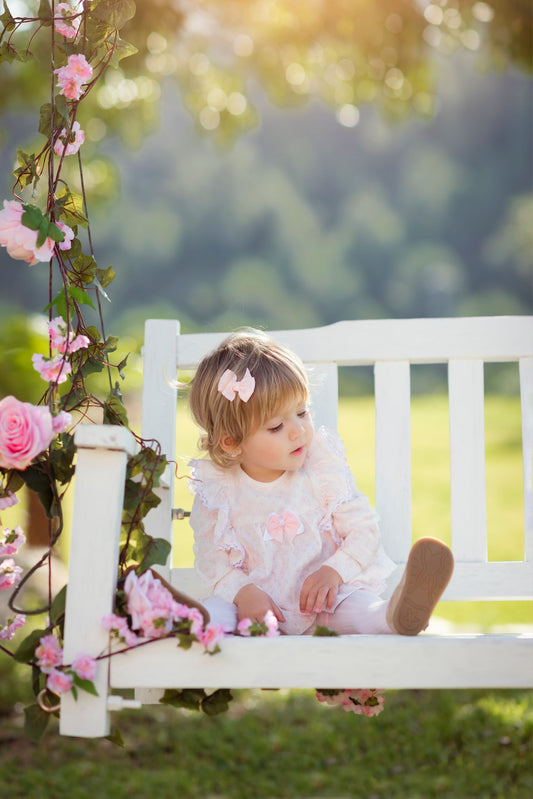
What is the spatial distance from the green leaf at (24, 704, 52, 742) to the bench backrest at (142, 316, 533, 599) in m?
0.63

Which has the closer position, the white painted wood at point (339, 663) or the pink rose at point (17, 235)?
the white painted wood at point (339, 663)

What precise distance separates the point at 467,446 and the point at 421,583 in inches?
26.0

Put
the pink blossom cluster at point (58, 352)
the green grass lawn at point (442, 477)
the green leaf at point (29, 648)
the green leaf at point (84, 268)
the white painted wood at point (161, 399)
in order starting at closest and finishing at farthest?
the green leaf at point (29, 648), the pink blossom cluster at point (58, 352), the green leaf at point (84, 268), the white painted wood at point (161, 399), the green grass lawn at point (442, 477)

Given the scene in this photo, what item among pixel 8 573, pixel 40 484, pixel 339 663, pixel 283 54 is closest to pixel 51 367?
pixel 40 484

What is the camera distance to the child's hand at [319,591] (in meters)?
1.68

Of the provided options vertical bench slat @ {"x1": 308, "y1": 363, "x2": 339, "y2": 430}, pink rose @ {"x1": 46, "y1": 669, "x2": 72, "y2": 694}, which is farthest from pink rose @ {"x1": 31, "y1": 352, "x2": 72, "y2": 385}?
vertical bench slat @ {"x1": 308, "y1": 363, "x2": 339, "y2": 430}

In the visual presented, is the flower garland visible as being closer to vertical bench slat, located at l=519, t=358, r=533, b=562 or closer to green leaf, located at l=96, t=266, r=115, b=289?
green leaf, located at l=96, t=266, r=115, b=289

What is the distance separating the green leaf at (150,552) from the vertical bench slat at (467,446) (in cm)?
81

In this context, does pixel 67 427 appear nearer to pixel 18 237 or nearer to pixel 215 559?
pixel 18 237

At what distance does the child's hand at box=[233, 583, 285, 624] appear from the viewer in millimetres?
1659

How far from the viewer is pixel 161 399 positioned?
6.51 ft

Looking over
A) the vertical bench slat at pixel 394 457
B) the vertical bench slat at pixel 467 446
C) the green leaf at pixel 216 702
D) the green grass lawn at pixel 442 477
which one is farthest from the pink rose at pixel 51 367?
the green grass lawn at pixel 442 477

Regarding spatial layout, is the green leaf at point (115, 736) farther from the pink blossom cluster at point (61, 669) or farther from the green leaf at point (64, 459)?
the green leaf at point (64, 459)

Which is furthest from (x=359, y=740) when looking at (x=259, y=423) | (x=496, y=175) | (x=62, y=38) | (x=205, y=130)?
(x=496, y=175)
